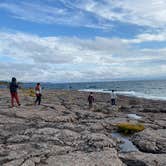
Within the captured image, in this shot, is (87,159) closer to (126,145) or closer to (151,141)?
(126,145)

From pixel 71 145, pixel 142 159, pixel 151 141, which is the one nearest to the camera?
pixel 142 159

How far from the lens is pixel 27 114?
26.0 m

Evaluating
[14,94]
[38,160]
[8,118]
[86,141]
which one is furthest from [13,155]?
[14,94]

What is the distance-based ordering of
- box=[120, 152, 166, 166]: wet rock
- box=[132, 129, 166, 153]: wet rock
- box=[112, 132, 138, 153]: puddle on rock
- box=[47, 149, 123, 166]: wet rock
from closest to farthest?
box=[47, 149, 123, 166]: wet rock
box=[120, 152, 166, 166]: wet rock
box=[112, 132, 138, 153]: puddle on rock
box=[132, 129, 166, 153]: wet rock

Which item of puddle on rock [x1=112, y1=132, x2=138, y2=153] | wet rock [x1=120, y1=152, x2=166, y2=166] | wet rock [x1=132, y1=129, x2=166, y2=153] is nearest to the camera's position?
wet rock [x1=120, y1=152, x2=166, y2=166]

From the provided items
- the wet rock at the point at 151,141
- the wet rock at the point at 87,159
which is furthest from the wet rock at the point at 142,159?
the wet rock at the point at 151,141

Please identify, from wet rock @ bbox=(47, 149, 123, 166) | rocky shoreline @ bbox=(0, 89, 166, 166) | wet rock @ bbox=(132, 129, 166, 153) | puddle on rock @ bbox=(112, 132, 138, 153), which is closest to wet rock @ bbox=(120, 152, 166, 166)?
rocky shoreline @ bbox=(0, 89, 166, 166)

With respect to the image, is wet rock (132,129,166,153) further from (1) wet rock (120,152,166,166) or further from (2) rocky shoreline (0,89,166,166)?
(1) wet rock (120,152,166,166)

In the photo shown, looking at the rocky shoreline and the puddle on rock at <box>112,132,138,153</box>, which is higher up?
the rocky shoreline

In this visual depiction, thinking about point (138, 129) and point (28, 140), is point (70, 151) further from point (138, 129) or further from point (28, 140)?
point (138, 129)

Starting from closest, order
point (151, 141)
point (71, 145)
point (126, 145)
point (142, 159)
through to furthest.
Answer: point (142, 159)
point (71, 145)
point (126, 145)
point (151, 141)

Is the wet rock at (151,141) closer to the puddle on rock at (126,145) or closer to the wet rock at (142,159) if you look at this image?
the puddle on rock at (126,145)

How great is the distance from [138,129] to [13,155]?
33.7 feet

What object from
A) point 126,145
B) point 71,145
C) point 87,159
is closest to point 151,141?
point 126,145
